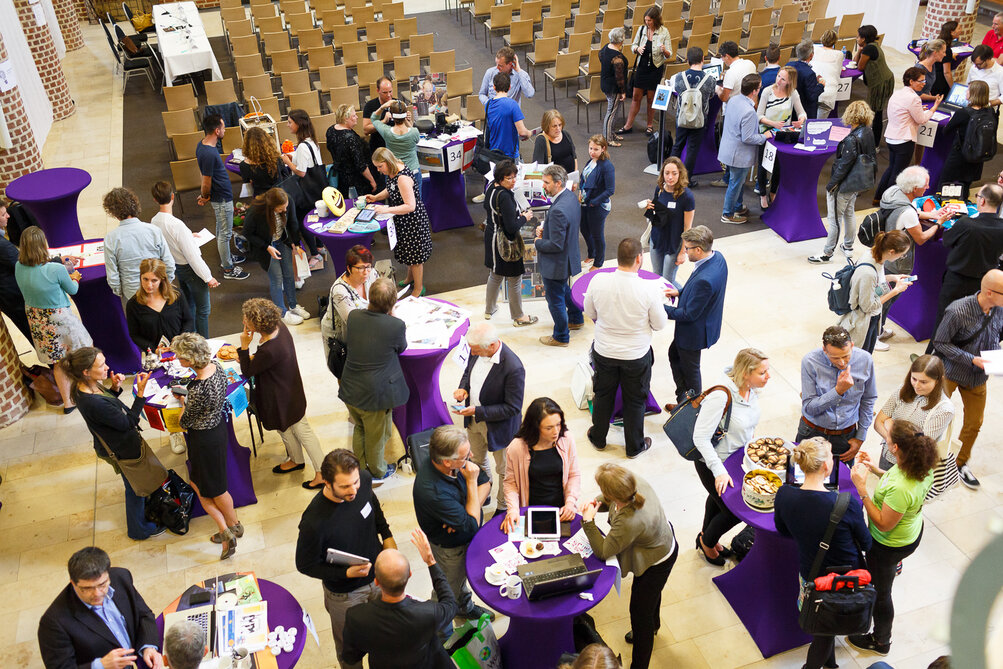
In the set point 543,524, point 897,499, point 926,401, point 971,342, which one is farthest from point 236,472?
point 971,342

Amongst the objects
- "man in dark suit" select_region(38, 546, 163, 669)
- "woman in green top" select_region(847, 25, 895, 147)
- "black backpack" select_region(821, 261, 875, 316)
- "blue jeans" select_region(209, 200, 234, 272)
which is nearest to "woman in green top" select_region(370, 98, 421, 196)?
"blue jeans" select_region(209, 200, 234, 272)

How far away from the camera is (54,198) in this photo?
751 centimetres

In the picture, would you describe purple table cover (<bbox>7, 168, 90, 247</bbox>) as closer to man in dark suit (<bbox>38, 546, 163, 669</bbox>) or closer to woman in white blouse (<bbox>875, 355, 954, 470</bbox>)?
man in dark suit (<bbox>38, 546, 163, 669</bbox>)

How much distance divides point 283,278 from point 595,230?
112 inches

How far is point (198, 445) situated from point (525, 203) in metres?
3.47

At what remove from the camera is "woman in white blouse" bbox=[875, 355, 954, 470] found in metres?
4.63

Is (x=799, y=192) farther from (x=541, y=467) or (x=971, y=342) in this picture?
(x=541, y=467)

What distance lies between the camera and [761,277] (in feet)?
26.4

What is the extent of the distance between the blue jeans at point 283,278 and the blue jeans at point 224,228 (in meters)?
1.03

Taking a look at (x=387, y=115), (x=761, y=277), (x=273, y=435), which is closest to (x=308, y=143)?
(x=387, y=115)

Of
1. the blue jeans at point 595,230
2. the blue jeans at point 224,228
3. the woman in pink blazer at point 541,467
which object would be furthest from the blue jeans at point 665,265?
the blue jeans at point 224,228

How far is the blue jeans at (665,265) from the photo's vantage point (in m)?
6.97

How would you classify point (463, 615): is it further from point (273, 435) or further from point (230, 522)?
point (273, 435)

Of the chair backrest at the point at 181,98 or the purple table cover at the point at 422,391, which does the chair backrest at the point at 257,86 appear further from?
the purple table cover at the point at 422,391
